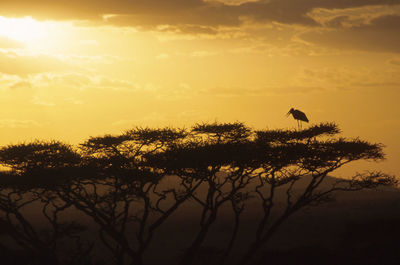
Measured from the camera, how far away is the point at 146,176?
30.7m

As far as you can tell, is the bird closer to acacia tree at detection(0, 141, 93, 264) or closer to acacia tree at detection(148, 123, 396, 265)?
acacia tree at detection(148, 123, 396, 265)

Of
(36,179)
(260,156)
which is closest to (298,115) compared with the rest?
(260,156)

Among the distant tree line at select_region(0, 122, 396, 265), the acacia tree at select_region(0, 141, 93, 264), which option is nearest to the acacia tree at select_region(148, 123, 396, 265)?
the distant tree line at select_region(0, 122, 396, 265)

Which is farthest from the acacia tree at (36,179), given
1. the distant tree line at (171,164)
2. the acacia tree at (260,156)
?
the acacia tree at (260,156)

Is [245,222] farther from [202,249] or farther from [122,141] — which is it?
[122,141]

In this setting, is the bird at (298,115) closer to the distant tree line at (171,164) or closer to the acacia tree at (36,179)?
the distant tree line at (171,164)

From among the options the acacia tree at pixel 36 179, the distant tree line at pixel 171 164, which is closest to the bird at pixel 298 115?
the distant tree line at pixel 171 164

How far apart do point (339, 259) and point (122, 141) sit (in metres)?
15.2

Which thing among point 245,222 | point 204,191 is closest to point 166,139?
point 245,222

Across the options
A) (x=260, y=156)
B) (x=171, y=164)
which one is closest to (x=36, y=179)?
(x=171, y=164)

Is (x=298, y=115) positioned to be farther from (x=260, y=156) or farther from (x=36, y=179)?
(x=36, y=179)

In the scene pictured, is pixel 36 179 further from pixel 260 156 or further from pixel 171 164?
pixel 260 156

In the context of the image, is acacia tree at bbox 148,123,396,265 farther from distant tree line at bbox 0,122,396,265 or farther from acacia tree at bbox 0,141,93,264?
acacia tree at bbox 0,141,93,264

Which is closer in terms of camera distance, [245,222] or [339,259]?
[339,259]
